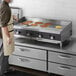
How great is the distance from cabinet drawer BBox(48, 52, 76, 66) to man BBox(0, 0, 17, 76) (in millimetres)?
430

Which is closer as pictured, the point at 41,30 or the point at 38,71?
the point at 41,30

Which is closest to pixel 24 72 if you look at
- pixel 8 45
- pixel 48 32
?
pixel 8 45

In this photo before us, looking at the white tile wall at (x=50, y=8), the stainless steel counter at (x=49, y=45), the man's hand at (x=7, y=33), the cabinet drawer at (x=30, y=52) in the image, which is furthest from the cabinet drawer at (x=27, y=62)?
the white tile wall at (x=50, y=8)

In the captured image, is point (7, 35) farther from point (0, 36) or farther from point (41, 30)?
point (41, 30)

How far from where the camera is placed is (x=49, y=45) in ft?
7.91

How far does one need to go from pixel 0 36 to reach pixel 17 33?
0.23 m

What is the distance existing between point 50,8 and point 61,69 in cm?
76

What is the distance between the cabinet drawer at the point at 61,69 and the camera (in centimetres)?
229

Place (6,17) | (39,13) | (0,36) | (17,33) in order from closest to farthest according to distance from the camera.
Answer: (6,17) → (0,36) → (17,33) → (39,13)

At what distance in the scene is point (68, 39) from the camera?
2.54 metres

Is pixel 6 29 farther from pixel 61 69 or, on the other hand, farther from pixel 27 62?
pixel 61 69

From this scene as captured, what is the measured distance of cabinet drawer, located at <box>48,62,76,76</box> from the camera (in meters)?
2.29

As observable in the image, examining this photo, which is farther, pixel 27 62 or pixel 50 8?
pixel 50 8

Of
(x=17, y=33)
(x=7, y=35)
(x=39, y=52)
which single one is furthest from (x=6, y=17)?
(x=39, y=52)
